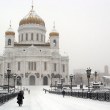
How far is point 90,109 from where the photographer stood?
65.1ft

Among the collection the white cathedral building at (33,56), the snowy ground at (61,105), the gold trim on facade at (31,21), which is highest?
the gold trim on facade at (31,21)

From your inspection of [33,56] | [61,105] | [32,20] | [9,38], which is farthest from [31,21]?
[61,105]

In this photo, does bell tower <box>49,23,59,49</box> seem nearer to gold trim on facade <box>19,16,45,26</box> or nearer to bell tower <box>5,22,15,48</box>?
gold trim on facade <box>19,16,45,26</box>

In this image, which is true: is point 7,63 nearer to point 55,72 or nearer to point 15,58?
point 15,58

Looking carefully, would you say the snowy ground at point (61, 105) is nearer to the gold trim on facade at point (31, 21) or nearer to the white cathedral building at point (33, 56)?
the white cathedral building at point (33, 56)

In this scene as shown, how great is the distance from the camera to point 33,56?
97.9 m

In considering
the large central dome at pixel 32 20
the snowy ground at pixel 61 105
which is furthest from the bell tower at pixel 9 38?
the snowy ground at pixel 61 105

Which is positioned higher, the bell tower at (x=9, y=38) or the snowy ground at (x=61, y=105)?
the bell tower at (x=9, y=38)

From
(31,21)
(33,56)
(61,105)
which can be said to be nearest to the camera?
(61,105)

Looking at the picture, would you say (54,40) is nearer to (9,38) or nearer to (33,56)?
(33,56)

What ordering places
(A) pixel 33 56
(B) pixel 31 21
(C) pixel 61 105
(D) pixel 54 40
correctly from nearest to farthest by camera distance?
(C) pixel 61 105 < (A) pixel 33 56 < (B) pixel 31 21 < (D) pixel 54 40

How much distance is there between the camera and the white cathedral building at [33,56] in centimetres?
9719

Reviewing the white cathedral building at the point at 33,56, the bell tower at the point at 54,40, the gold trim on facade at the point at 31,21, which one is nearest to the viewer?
the white cathedral building at the point at 33,56

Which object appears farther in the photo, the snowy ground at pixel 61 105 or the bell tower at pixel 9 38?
the bell tower at pixel 9 38
